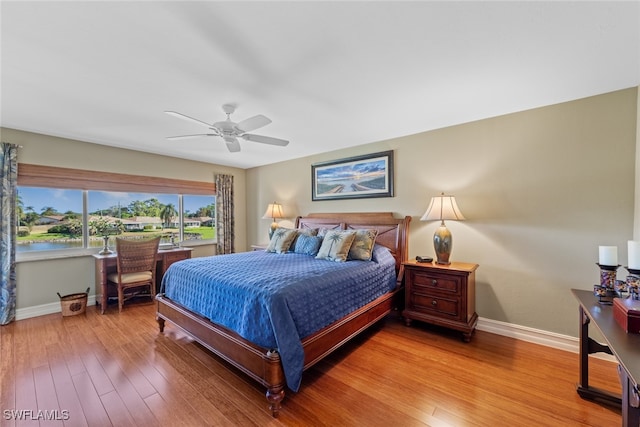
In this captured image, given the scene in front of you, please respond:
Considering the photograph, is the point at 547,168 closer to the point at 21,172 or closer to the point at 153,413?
the point at 153,413

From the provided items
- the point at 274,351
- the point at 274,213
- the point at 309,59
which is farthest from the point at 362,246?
the point at 274,213

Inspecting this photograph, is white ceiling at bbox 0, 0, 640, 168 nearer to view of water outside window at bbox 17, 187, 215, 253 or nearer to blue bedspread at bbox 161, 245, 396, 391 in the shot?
view of water outside window at bbox 17, 187, 215, 253

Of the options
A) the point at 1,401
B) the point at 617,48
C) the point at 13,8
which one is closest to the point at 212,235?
the point at 1,401

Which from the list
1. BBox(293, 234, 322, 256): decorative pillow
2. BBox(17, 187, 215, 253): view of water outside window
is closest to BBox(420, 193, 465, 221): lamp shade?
BBox(293, 234, 322, 256): decorative pillow

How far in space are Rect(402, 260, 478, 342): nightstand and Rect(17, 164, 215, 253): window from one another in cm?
414

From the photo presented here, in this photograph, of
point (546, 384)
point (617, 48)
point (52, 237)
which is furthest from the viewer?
point (52, 237)

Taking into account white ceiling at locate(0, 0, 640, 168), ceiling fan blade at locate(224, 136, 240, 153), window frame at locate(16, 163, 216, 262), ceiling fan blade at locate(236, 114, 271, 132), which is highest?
white ceiling at locate(0, 0, 640, 168)

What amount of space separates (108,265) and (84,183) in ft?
4.15

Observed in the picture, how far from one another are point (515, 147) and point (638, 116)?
0.84 m

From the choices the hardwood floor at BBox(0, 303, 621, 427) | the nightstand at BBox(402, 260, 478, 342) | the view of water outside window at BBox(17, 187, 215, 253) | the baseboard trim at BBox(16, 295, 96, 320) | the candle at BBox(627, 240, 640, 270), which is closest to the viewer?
the candle at BBox(627, 240, 640, 270)

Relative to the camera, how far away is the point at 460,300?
8.73 ft

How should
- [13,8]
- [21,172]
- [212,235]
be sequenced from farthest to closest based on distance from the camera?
[212,235], [21,172], [13,8]

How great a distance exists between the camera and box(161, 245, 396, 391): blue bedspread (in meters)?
1.83

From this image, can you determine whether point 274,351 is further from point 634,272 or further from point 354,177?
point 354,177
